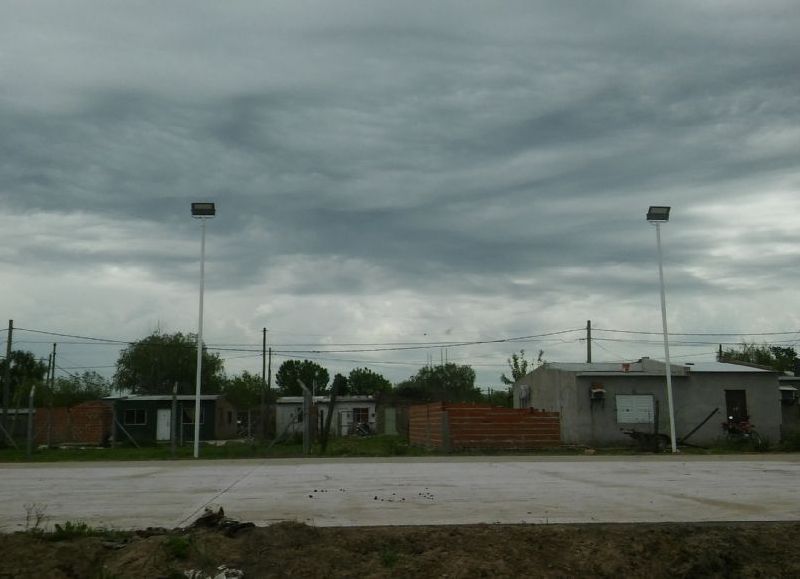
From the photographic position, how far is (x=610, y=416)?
118 feet

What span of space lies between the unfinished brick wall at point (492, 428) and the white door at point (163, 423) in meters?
24.0

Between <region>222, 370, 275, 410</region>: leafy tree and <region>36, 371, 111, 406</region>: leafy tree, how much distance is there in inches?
495

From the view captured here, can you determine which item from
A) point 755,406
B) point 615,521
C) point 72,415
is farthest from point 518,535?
point 72,415

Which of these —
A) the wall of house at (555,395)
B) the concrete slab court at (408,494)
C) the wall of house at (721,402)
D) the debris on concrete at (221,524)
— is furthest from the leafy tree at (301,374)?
the debris on concrete at (221,524)

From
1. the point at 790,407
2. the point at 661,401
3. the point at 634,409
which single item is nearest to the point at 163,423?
the point at 634,409

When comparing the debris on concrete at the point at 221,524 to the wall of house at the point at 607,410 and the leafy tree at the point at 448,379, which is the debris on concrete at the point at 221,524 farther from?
the leafy tree at the point at 448,379

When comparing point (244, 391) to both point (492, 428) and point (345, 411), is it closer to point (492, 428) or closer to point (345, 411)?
point (345, 411)

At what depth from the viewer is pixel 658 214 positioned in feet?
104

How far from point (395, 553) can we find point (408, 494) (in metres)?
5.56

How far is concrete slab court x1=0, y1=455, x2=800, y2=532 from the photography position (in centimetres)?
1030

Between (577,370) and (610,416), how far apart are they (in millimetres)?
2618

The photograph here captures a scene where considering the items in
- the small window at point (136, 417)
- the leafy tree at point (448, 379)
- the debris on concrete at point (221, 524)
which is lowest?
the debris on concrete at point (221, 524)

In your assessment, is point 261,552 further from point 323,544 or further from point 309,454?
point 309,454

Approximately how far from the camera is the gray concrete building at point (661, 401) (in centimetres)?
3584
